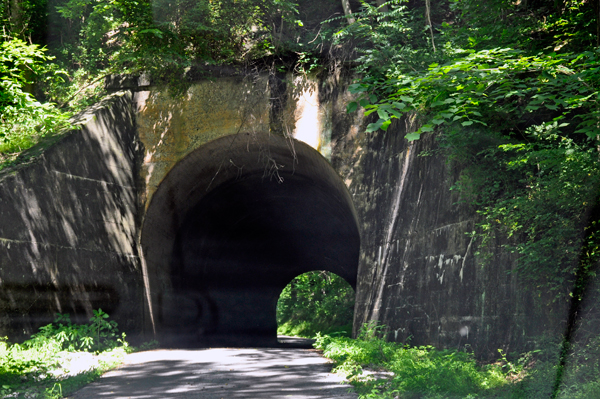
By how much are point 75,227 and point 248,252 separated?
28.1 ft

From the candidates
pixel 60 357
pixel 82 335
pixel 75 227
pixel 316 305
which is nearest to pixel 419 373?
pixel 60 357

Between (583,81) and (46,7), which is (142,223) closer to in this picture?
(46,7)

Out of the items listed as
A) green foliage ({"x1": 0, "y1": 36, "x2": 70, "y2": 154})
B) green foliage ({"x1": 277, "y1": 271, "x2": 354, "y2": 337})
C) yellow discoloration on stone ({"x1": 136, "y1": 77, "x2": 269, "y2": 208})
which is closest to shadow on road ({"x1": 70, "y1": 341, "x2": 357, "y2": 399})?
green foliage ({"x1": 0, "y1": 36, "x2": 70, "y2": 154})

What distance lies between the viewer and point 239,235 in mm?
16172

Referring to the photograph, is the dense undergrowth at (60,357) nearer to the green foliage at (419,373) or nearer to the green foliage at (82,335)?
the green foliage at (82,335)

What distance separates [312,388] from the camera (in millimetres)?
5387

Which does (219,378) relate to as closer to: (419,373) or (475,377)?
(419,373)

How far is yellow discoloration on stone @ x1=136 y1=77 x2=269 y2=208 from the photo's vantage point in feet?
33.9

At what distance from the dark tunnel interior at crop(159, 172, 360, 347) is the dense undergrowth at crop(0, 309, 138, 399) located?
201cm

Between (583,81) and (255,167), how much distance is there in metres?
8.80

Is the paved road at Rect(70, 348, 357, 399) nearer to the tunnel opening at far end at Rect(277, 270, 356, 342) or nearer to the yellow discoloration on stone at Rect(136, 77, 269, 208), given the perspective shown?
the yellow discoloration on stone at Rect(136, 77, 269, 208)

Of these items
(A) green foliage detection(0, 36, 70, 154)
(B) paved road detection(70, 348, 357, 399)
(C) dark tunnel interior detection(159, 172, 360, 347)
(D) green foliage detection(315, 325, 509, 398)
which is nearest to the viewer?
(D) green foliage detection(315, 325, 509, 398)

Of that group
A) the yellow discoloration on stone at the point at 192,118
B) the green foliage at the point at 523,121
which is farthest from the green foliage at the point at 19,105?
the green foliage at the point at 523,121

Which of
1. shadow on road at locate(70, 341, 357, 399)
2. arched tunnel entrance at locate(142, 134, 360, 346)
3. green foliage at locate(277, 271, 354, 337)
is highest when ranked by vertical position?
arched tunnel entrance at locate(142, 134, 360, 346)
